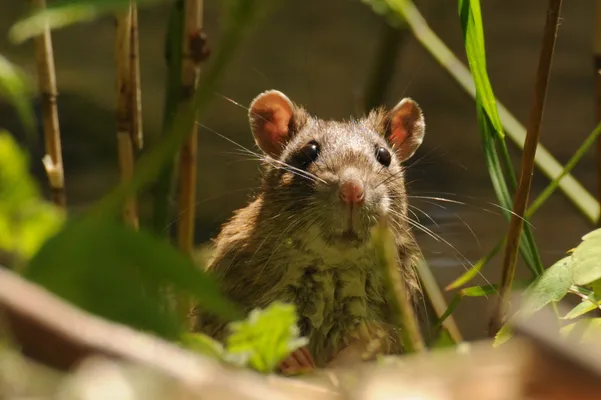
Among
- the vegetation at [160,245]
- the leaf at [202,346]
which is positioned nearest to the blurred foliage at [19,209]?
the vegetation at [160,245]

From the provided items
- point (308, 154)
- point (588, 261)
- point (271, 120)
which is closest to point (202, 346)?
point (588, 261)

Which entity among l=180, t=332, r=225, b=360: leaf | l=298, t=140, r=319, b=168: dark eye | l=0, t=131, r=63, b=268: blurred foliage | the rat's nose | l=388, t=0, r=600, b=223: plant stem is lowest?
l=298, t=140, r=319, b=168: dark eye

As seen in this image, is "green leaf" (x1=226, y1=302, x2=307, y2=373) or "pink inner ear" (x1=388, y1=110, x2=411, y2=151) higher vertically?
"green leaf" (x1=226, y1=302, x2=307, y2=373)

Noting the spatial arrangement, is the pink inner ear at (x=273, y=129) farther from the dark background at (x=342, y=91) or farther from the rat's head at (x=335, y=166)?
the dark background at (x=342, y=91)

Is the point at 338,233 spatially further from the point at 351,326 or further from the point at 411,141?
the point at 411,141

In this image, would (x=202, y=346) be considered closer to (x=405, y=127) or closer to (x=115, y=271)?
(x=115, y=271)

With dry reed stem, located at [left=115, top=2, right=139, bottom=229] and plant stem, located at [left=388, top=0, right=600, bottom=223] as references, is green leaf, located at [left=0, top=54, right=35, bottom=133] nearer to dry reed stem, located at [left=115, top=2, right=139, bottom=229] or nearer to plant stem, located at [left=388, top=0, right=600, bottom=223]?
dry reed stem, located at [left=115, top=2, right=139, bottom=229]

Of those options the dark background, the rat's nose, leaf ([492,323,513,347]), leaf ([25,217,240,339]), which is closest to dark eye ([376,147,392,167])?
the rat's nose
